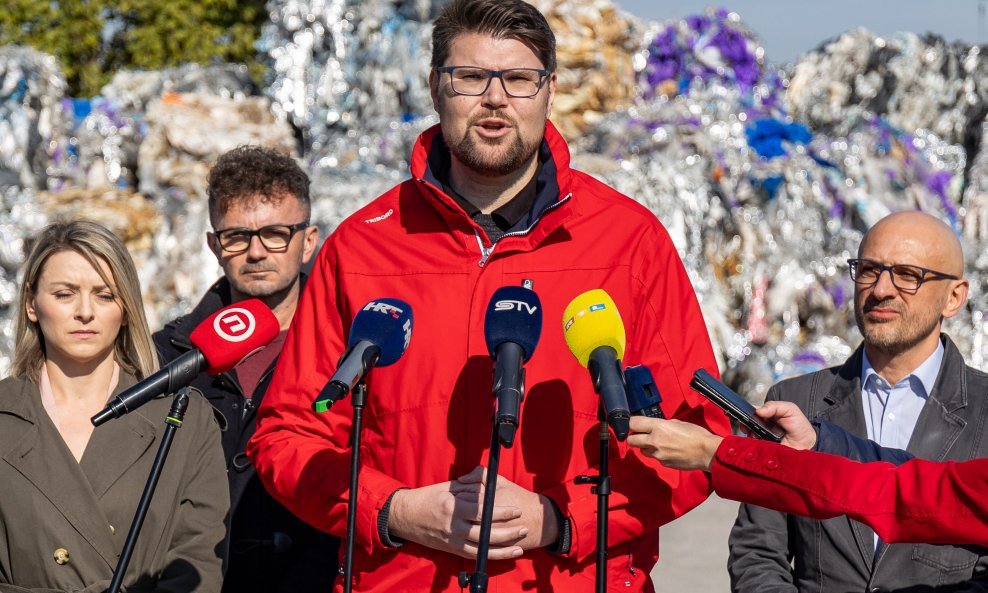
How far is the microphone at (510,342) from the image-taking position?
7.77 ft

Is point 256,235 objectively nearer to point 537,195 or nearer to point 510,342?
point 537,195

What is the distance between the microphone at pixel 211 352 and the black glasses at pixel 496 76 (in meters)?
0.73

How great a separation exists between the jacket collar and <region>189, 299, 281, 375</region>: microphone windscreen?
496 mm

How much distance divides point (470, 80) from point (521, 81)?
12 cm

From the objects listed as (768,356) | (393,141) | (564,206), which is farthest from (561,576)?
(393,141)

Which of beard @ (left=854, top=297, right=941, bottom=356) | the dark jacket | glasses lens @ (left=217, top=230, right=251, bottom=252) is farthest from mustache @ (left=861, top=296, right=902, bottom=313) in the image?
glasses lens @ (left=217, top=230, right=251, bottom=252)

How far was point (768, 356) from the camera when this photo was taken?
36.9 ft

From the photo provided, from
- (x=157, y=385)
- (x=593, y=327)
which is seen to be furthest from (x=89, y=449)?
(x=593, y=327)

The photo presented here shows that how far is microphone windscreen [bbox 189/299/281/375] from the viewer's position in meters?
2.91

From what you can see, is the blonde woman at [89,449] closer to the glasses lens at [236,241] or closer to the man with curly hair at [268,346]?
the man with curly hair at [268,346]

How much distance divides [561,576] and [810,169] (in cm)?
1008

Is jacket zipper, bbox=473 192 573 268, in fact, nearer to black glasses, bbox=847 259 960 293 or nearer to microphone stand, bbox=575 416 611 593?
microphone stand, bbox=575 416 611 593

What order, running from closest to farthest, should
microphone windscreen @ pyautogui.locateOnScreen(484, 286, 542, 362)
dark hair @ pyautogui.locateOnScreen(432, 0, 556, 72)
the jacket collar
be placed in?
microphone windscreen @ pyautogui.locateOnScreen(484, 286, 542, 362)
the jacket collar
dark hair @ pyautogui.locateOnScreen(432, 0, 556, 72)

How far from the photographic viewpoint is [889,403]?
3.70 m
